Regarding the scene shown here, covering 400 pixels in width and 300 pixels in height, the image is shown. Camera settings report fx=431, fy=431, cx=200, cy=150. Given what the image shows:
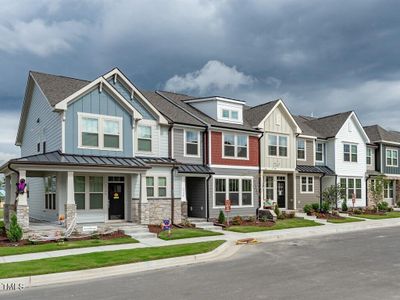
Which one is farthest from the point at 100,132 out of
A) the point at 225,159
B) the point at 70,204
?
the point at 225,159

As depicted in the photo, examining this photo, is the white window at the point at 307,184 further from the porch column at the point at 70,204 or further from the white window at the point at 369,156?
the porch column at the point at 70,204

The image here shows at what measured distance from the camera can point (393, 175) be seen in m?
41.7

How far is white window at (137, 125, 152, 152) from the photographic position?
78.5ft

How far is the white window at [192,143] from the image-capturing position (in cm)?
2605

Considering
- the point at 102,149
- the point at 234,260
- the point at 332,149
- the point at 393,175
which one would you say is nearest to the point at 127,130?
the point at 102,149

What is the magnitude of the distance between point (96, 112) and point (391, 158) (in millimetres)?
31581

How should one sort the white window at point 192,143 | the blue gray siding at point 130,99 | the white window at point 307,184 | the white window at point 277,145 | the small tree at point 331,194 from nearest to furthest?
the blue gray siding at point 130,99 → the white window at point 192,143 → the white window at point 277,145 → the small tree at point 331,194 → the white window at point 307,184

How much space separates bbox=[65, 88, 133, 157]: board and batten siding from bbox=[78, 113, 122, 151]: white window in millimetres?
203

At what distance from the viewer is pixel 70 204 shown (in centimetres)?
1958

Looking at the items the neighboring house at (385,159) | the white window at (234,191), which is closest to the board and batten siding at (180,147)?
the white window at (234,191)

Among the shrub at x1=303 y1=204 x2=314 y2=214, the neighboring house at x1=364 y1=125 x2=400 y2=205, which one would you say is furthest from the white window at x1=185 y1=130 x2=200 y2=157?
the neighboring house at x1=364 y1=125 x2=400 y2=205

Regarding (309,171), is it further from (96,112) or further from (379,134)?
(96,112)

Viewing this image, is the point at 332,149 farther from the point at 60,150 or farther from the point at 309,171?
the point at 60,150

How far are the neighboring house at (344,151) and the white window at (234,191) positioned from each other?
938 centimetres
